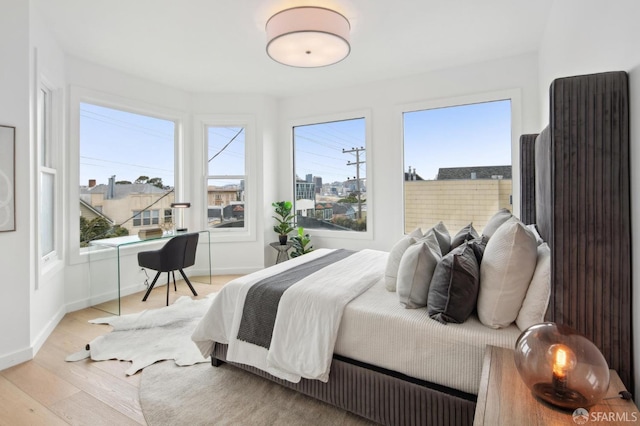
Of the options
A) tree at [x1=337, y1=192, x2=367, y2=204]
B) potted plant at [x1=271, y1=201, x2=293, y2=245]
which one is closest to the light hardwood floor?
potted plant at [x1=271, y1=201, x2=293, y2=245]

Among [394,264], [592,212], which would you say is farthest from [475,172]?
[592,212]

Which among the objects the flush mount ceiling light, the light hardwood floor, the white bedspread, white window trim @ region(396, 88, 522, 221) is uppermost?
the flush mount ceiling light

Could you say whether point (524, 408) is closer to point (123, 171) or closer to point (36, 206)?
point (36, 206)

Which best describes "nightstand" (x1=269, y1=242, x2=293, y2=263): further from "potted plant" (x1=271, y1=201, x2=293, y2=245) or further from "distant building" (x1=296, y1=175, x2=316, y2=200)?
"distant building" (x1=296, y1=175, x2=316, y2=200)

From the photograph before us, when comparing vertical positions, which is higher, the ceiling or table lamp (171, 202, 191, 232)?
the ceiling

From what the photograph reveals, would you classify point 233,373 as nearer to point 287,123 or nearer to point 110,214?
point 110,214

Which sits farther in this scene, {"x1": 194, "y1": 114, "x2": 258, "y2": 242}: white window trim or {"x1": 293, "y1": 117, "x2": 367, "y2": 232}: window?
{"x1": 194, "y1": 114, "x2": 258, "y2": 242}: white window trim

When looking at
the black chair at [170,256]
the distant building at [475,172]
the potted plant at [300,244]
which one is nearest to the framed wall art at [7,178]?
the black chair at [170,256]

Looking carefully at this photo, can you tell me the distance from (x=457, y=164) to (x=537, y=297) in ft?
8.98

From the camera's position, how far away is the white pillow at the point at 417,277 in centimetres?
179

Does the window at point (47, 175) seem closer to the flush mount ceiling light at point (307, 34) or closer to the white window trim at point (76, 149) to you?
the white window trim at point (76, 149)

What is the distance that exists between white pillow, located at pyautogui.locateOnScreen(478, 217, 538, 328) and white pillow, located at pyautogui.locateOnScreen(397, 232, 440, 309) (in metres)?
0.30

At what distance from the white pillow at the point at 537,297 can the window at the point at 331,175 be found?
307 cm

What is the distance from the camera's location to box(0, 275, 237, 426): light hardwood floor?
1.83m
